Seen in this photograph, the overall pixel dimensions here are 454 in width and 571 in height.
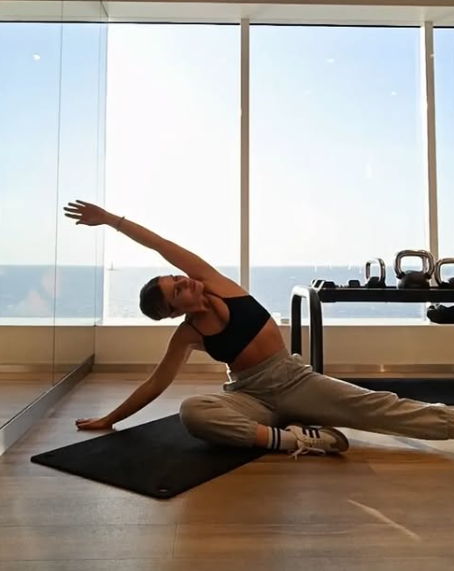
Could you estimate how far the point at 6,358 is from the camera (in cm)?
271

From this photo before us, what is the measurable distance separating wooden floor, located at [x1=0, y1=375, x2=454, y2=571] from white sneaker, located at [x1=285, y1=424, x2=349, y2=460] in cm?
4

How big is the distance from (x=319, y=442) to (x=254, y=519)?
57 centimetres


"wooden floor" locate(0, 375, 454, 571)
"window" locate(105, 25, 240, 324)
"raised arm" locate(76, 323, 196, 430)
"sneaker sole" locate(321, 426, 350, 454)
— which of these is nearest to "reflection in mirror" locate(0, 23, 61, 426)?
"raised arm" locate(76, 323, 196, 430)

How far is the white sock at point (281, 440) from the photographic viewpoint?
1.78m

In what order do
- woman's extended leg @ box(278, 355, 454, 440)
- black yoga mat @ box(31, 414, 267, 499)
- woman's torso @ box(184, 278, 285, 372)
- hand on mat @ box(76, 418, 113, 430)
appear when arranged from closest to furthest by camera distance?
black yoga mat @ box(31, 414, 267, 499) < woman's extended leg @ box(278, 355, 454, 440) < woman's torso @ box(184, 278, 285, 372) < hand on mat @ box(76, 418, 113, 430)

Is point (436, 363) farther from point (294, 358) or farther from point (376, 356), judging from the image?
point (294, 358)

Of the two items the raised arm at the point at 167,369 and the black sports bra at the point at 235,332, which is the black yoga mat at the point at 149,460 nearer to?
the raised arm at the point at 167,369

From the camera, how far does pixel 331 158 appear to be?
3717 mm

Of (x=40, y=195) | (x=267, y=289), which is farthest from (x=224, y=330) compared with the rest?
(x=267, y=289)

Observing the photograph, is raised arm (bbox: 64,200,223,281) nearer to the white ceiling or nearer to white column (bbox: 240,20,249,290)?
white column (bbox: 240,20,249,290)

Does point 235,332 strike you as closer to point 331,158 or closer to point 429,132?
point 331,158

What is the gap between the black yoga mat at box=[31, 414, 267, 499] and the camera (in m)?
1.51

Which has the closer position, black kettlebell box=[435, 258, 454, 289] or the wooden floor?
the wooden floor

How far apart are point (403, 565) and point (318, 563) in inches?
6.7
